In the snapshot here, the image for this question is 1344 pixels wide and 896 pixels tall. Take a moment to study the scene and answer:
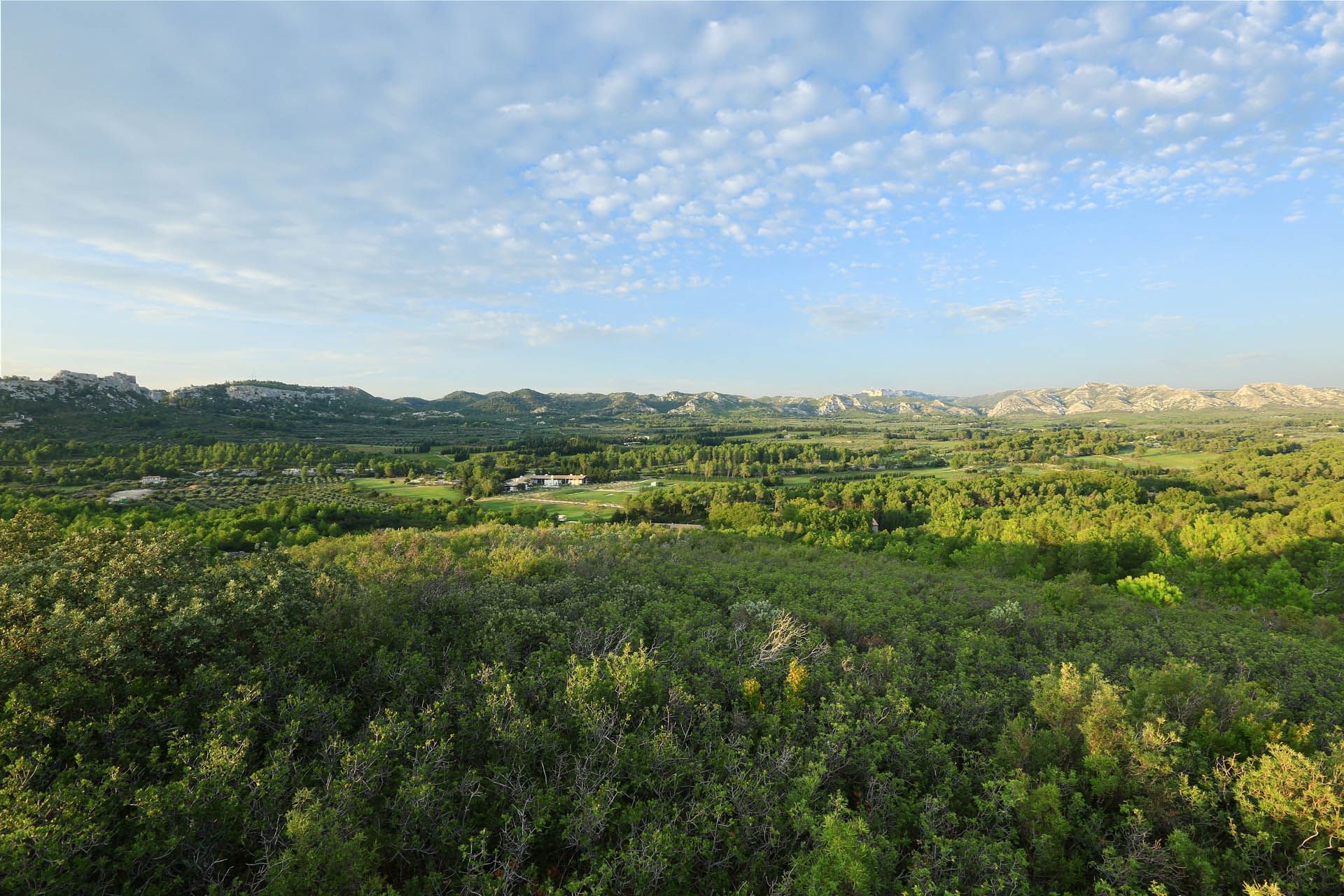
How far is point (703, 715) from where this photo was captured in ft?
45.3

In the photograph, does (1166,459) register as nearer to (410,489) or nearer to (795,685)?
(795,685)

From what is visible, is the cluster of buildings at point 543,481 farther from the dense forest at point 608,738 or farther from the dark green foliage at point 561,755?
the dark green foliage at point 561,755

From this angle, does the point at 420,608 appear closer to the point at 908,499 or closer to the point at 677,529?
the point at 677,529

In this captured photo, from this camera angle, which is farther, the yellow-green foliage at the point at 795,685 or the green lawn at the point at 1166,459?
the green lawn at the point at 1166,459

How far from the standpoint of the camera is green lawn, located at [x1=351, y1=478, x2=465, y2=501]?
98938 mm

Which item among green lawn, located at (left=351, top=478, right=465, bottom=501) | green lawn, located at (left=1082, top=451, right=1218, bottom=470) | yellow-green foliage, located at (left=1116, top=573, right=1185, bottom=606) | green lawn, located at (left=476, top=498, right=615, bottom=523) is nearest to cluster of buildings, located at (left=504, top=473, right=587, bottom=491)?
green lawn, located at (left=351, top=478, right=465, bottom=501)

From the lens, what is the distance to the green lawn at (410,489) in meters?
98.9

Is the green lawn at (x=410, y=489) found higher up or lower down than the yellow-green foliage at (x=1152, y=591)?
lower down

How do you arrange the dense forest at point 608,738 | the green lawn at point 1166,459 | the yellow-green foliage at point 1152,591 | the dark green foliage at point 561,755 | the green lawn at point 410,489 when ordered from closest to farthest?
the dark green foliage at point 561,755 < the dense forest at point 608,738 < the yellow-green foliage at point 1152,591 < the green lawn at point 410,489 < the green lawn at point 1166,459

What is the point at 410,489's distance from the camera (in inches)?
4154

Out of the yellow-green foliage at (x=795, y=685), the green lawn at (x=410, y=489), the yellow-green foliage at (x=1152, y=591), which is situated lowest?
the green lawn at (x=410, y=489)

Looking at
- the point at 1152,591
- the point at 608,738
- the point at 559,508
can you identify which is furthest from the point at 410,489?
the point at 1152,591

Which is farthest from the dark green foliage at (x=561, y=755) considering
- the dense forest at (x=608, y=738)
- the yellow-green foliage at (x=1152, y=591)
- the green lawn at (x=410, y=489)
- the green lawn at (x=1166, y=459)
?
the green lawn at (x=1166, y=459)

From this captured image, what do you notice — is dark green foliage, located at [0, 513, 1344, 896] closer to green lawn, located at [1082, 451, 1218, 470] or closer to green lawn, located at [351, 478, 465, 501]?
green lawn, located at [351, 478, 465, 501]
